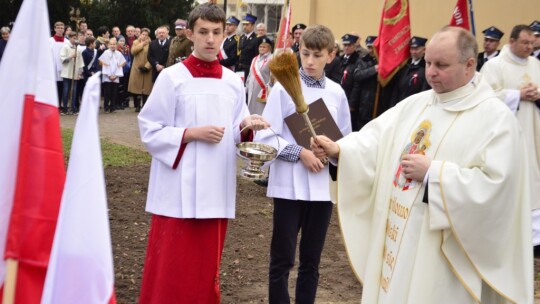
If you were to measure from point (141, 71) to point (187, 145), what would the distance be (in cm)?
1540

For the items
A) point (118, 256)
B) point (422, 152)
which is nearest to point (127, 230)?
point (118, 256)

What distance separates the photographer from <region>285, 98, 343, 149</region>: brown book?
5.02 m

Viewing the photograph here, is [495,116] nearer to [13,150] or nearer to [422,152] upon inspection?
[422,152]

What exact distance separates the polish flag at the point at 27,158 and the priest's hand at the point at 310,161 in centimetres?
235

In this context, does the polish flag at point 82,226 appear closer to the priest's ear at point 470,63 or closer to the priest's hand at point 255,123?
the priest's ear at point 470,63

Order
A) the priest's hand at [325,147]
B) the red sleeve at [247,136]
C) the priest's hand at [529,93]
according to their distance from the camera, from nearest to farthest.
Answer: the priest's hand at [325,147]
the red sleeve at [247,136]
the priest's hand at [529,93]

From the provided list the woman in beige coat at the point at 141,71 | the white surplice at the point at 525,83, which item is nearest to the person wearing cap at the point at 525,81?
the white surplice at the point at 525,83

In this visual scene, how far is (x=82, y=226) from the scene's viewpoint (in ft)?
8.34

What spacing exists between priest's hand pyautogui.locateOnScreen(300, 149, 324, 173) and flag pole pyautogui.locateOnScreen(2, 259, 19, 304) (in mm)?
2499

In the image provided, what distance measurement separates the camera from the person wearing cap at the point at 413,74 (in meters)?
10.5

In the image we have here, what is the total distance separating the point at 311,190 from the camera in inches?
198

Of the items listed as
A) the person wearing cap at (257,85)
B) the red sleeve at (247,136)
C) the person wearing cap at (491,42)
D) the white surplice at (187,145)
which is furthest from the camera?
the person wearing cap at (257,85)

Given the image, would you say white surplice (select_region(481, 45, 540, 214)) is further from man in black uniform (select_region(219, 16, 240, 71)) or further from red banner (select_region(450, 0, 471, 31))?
man in black uniform (select_region(219, 16, 240, 71))

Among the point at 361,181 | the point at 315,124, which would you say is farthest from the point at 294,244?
the point at 361,181
